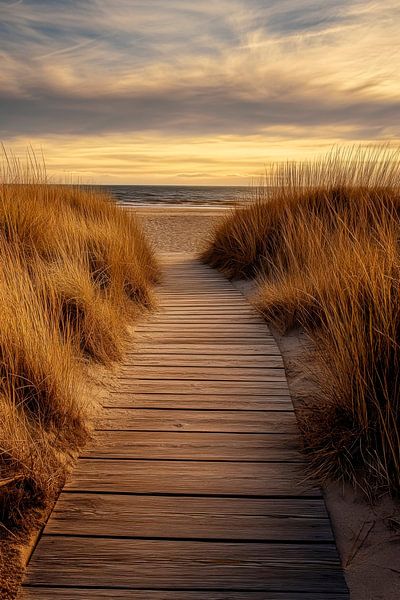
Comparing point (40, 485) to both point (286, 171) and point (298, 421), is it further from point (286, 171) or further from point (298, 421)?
point (286, 171)

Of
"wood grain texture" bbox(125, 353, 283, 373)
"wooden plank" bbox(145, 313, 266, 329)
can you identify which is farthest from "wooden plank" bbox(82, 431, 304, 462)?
"wooden plank" bbox(145, 313, 266, 329)

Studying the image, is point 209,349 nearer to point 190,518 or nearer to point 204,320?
point 204,320

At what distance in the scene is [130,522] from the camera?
184 cm

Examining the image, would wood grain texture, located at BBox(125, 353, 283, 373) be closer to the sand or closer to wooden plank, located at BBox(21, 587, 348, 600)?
the sand

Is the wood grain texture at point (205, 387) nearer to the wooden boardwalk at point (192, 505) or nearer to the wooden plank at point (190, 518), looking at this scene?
the wooden boardwalk at point (192, 505)

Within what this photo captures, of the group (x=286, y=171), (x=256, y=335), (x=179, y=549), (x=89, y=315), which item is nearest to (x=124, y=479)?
(x=179, y=549)

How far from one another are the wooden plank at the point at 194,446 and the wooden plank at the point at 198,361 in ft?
2.90

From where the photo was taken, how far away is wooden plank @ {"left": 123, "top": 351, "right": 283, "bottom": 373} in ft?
11.1

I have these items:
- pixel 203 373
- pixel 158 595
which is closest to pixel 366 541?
pixel 158 595

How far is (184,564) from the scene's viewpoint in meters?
1.65

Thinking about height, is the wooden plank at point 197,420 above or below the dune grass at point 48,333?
below

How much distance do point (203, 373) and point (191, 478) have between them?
1.18m

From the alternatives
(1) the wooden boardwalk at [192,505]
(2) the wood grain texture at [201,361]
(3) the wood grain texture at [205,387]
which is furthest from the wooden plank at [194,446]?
(2) the wood grain texture at [201,361]

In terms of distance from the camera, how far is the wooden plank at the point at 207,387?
116 inches
